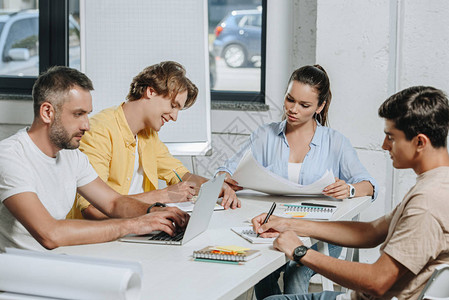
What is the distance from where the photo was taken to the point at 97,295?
1.30 m

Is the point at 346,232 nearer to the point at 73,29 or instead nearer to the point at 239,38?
the point at 239,38

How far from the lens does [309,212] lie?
93.5 inches

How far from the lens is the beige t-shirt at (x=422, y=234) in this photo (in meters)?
1.54

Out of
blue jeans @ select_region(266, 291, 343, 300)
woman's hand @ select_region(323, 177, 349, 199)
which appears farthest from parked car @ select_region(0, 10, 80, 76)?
blue jeans @ select_region(266, 291, 343, 300)

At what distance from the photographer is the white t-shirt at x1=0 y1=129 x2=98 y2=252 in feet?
6.00

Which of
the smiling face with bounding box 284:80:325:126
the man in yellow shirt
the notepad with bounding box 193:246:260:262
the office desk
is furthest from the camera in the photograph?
A: the smiling face with bounding box 284:80:325:126

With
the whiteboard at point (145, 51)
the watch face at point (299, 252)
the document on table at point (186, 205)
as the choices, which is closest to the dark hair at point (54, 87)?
the document on table at point (186, 205)

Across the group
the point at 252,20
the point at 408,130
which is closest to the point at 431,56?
the point at 252,20

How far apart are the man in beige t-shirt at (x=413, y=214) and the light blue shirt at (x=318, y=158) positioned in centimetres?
109

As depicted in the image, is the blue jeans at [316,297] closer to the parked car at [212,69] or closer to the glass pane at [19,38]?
the parked car at [212,69]

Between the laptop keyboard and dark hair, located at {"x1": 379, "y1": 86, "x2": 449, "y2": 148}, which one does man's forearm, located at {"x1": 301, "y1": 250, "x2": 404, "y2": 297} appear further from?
the laptop keyboard

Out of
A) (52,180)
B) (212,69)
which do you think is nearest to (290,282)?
(52,180)

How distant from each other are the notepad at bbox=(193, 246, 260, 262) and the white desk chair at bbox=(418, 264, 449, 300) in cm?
46

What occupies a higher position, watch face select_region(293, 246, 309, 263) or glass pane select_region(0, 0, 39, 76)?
glass pane select_region(0, 0, 39, 76)
